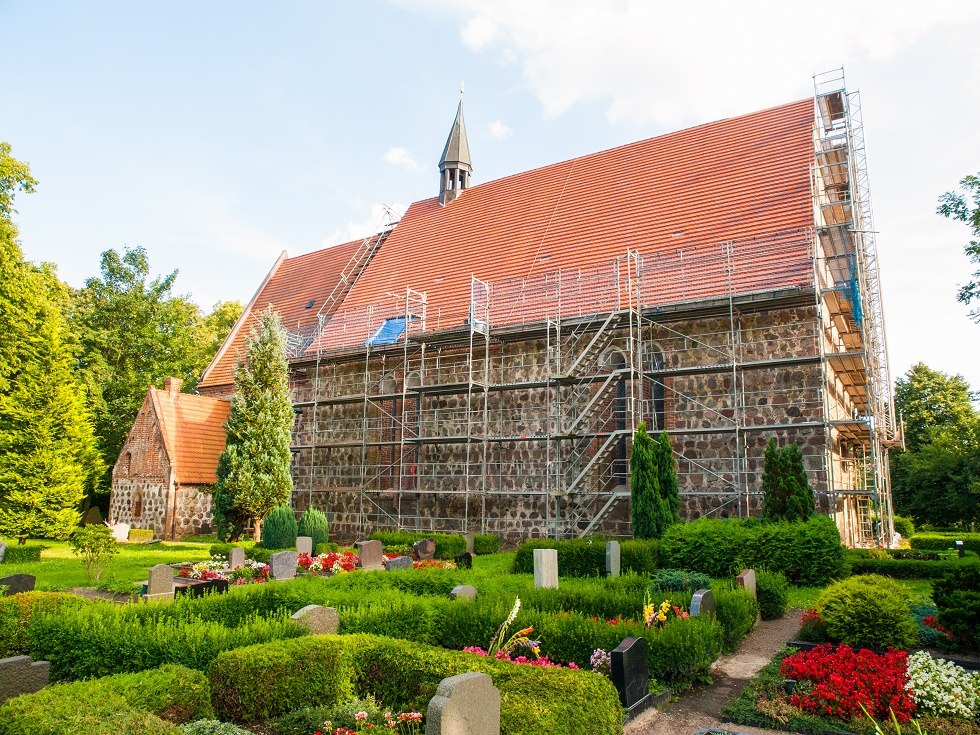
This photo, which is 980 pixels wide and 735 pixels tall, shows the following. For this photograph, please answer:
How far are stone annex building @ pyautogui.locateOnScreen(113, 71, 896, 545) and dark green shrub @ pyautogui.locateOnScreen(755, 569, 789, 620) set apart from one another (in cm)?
461

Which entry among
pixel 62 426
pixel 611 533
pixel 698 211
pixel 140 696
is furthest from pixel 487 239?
pixel 140 696

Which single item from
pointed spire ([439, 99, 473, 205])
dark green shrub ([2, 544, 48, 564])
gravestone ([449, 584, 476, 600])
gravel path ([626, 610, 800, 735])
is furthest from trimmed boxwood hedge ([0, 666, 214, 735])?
pointed spire ([439, 99, 473, 205])

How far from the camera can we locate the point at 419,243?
75.4 ft

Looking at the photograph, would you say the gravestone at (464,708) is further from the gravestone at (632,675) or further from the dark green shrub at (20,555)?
the dark green shrub at (20,555)

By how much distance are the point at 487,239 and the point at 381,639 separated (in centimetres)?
1638

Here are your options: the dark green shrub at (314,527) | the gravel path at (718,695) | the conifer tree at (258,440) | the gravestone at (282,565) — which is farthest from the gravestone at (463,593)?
the conifer tree at (258,440)

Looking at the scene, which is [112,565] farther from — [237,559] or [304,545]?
[304,545]

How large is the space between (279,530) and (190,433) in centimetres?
805

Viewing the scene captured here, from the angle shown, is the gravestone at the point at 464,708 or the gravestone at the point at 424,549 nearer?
the gravestone at the point at 464,708

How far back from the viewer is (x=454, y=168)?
994 inches

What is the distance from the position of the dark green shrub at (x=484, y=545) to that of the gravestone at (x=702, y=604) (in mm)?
8118

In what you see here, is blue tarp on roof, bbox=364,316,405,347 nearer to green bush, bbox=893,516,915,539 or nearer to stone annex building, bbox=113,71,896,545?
stone annex building, bbox=113,71,896,545

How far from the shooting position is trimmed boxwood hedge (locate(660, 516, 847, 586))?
10.7 metres

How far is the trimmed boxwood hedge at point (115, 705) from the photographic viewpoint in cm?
388
